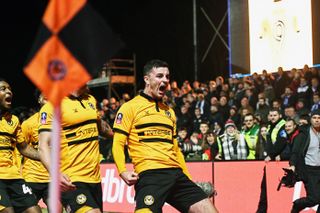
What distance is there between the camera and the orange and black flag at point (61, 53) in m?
4.33

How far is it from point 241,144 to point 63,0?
1046 centimetres

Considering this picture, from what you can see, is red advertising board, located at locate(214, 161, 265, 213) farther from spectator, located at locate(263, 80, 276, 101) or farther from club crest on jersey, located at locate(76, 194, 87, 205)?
club crest on jersey, located at locate(76, 194, 87, 205)

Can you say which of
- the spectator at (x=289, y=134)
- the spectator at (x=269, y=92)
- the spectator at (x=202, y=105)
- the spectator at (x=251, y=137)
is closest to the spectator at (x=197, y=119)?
the spectator at (x=202, y=105)

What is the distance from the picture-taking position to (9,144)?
8.97 metres

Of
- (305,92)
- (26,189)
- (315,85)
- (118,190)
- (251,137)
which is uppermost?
(315,85)

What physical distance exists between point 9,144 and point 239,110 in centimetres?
958

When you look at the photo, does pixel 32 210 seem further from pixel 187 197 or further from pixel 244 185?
pixel 244 185

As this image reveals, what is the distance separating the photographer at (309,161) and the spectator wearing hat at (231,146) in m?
2.69

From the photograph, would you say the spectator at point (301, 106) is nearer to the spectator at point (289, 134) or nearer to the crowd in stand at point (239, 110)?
the crowd in stand at point (239, 110)

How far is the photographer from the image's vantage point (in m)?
11.6

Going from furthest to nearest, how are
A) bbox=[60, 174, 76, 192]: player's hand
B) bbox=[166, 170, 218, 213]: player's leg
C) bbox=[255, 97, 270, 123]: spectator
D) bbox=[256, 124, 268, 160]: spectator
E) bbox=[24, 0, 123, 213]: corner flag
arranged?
1. bbox=[255, 97, 270, 123]: spectator
2. bbox=[256, 124, 268, 160]: spectator
3. bbox=[166, 170, 218, 213]: player's leg
4. bbox=[60, 174, 76, 192]: player's hand
5. bbox=[24, 0, 123, 213]: corner flag

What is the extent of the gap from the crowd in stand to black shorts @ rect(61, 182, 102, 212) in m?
6.60

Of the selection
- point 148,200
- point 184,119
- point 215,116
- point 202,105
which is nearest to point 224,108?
point 215,116

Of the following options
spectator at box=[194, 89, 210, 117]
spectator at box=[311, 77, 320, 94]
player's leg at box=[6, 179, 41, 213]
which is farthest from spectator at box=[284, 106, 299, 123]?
player's leg at box=[6, 179, 41, 213]
